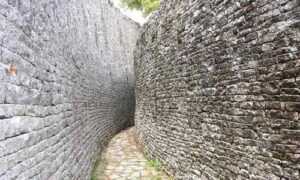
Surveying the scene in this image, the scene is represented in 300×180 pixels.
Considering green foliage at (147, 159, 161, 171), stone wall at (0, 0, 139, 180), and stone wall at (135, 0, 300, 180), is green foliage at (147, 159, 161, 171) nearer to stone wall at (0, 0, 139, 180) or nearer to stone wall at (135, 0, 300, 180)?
stone wall at (135, 0, 300, 180)

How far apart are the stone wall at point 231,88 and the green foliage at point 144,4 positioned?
11.2 m

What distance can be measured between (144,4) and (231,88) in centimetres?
1513

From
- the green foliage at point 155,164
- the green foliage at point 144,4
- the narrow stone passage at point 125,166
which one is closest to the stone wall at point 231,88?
the green foliage at point 155,164

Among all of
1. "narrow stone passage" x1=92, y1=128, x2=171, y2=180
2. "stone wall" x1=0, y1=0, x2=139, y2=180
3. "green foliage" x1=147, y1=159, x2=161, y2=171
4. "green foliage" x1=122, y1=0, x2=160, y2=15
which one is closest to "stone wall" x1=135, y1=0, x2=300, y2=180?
"green foliage" x1=147, y1=159, x2=161, y2=171

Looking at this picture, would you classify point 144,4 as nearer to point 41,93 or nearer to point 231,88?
point 231,88

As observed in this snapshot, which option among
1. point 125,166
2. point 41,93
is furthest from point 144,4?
point 41,93

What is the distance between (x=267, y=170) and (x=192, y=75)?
220cm

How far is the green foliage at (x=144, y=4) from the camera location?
1727 cm

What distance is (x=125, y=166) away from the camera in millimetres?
7367

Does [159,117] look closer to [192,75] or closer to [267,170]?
[192,75]

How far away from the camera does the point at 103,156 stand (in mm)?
8445

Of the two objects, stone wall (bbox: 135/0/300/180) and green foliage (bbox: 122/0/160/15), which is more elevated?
green foliage (bbox: 122/0/160/15)

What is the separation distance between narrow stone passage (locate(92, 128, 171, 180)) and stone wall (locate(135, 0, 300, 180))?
577mm

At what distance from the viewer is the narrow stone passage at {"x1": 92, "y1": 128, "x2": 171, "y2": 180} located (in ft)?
21.2
